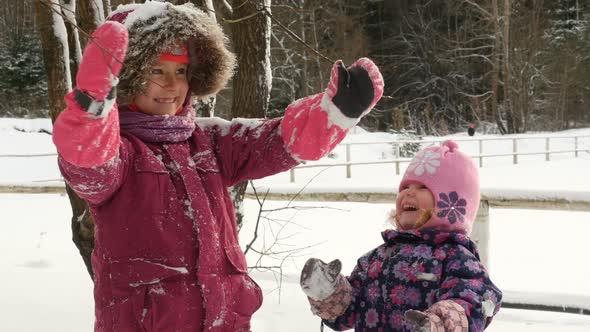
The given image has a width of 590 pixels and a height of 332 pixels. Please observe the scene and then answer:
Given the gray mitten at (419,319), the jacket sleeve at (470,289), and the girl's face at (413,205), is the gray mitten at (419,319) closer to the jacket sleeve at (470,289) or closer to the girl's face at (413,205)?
the jacket sleeve at (470,289)

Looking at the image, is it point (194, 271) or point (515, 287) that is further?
point (515, 287)

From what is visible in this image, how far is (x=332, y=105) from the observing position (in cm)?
160

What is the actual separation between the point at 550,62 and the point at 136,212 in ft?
84.0

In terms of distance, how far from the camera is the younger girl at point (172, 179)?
1574mm

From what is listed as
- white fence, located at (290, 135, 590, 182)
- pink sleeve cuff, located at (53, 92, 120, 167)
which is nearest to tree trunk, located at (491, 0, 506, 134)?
white fence, located at (290, 135, 590, 182)

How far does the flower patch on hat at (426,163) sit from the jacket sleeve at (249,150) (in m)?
0.43

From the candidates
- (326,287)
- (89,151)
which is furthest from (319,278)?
(89,151)

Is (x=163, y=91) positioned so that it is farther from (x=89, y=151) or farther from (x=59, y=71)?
(x=59, y=71)

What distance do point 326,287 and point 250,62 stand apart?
1.90 metres

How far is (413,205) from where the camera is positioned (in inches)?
76.4

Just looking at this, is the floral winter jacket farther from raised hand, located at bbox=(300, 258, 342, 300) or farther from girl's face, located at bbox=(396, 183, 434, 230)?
raised hand, located at bbox=(300, 258, 342, 300)

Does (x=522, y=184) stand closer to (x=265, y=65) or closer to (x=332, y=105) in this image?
(x=265, y=65)

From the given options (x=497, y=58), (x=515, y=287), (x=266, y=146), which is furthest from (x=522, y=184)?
(x=497, y=58)

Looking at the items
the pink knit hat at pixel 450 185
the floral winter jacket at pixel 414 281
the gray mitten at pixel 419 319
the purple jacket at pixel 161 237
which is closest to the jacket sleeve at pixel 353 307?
the floral winter jacket at pixel 414 281
